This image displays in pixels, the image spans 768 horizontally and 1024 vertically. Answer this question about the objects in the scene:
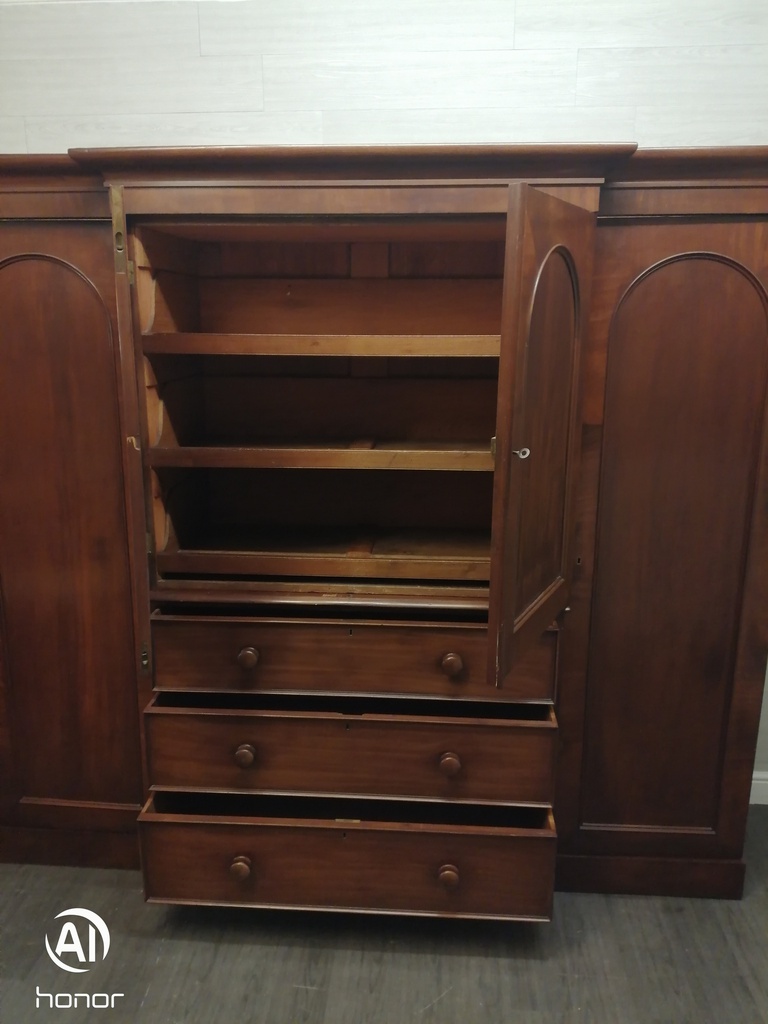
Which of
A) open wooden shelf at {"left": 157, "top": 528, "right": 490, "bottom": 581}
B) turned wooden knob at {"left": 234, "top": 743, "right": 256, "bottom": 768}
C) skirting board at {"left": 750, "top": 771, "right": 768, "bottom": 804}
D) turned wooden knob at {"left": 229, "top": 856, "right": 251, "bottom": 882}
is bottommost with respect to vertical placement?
skirting board at {"left": 750, "top": 771, "right": 768, "bottom": 804}

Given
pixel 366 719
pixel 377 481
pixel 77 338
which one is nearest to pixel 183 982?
pixel 366 719

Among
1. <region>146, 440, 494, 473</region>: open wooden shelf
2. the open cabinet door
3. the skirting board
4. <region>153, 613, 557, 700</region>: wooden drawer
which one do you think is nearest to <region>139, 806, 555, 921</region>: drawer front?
<region>153, 613, 557, 700</region>: wooden drawer

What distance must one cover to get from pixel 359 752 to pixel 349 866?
25 cm

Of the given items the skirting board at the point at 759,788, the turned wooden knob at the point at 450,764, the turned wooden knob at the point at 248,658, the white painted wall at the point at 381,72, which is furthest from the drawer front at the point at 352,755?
the white painted wall at the point at 381,72

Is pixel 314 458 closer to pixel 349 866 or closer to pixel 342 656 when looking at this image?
pixel 342 656

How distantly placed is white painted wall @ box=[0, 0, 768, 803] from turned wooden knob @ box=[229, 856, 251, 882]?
65.9 inches

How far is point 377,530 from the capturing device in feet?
5.87

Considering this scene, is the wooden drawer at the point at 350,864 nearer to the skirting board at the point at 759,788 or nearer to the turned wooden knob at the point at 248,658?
the turned wooden knob at the point at 248,658

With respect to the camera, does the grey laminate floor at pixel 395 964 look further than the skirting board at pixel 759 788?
No

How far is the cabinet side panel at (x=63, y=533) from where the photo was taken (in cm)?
156

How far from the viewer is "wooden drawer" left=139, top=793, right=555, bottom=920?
1.53m

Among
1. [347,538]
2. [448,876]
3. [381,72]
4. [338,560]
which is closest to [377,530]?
[347,538]

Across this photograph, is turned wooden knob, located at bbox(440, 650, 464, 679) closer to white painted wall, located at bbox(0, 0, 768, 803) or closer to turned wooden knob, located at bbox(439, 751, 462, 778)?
turned wooden knob, located at bbox(439, 751, 462, 778)

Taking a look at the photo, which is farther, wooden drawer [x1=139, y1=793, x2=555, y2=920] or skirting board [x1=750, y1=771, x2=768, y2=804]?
skirting board [x1=750, y1=771, x2=768, y2=804]
